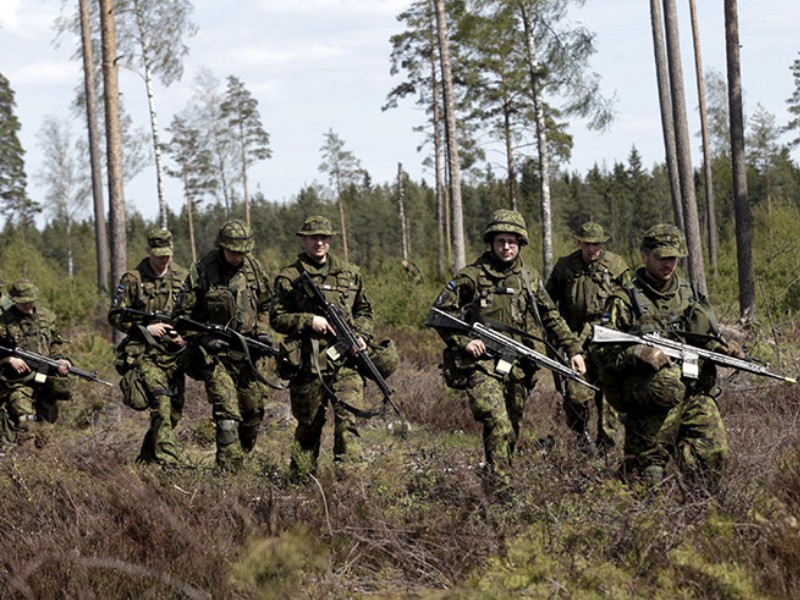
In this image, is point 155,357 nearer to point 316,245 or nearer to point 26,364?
point 316,245

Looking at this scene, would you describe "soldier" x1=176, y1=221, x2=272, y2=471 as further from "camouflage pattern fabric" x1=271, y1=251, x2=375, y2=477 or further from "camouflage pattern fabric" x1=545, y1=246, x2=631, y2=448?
"camouflage pattern fabric" x1=545, y1=246, x2=631, y2=448

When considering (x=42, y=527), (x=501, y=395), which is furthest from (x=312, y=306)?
(x=42, y=527)

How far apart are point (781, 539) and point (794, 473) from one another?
2.34 feet

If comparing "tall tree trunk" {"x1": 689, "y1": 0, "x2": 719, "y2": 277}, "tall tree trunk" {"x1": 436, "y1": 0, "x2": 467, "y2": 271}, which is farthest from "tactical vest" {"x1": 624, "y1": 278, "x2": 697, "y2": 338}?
"tall tree trunk" {"x1": 689, "y1": 0, "x2": 719, "y2": 277}

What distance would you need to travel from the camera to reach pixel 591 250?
7.36 m

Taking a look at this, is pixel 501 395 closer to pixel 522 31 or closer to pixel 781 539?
pixel 781 539

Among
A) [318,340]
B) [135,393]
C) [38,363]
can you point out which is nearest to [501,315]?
[318,340]

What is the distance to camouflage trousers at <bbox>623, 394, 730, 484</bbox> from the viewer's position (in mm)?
4789

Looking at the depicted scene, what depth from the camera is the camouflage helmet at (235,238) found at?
6.39m

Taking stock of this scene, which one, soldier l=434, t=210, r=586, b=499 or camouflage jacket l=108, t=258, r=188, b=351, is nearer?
soldier l=434, t=210, r=586, b=499

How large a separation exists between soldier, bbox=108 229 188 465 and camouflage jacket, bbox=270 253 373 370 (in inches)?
43.2

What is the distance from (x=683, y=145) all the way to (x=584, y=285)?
8810 millimetres

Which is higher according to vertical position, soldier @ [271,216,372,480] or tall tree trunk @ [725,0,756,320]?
tall tree trunk @ [725,0,756,320]

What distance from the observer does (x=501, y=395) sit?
5.73m
